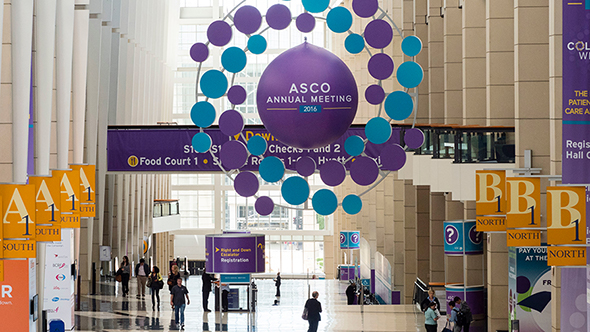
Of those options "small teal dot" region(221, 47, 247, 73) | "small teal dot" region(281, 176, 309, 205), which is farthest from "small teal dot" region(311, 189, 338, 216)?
"small teal dot" region(221, 47, 247, 73)

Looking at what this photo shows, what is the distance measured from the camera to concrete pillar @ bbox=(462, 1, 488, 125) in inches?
731

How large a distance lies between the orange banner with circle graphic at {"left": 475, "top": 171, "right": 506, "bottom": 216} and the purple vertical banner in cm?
234

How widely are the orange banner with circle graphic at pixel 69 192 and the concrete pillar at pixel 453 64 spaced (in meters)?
10.7

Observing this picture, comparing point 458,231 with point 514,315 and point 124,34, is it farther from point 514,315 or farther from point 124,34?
point 124,34

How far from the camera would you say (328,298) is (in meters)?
29.7

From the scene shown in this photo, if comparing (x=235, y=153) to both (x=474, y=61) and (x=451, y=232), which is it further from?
(x=474, y=61)

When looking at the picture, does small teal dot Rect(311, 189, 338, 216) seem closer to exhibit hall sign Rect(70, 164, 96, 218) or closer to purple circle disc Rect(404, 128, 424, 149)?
purple circle disc Rect(404, 128, 424, 149)

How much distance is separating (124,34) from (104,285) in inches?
431

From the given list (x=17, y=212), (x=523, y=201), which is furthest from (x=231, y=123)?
(x=523, y=201)

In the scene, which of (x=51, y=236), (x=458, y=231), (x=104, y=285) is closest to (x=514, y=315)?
(x=458, y=231)

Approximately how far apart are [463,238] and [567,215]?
6737 mm

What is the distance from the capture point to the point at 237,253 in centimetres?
1587

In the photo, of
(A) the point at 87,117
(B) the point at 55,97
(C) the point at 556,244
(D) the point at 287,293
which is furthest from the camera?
(D) the point at 287,293

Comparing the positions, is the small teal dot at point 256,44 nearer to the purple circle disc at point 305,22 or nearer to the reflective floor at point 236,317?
the purple circle disc at point 305,22
